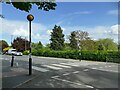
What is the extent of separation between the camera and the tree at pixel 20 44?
8054 cm

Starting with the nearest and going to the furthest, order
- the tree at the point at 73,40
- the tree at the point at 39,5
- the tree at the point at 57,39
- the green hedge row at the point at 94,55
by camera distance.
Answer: the tree at the point at 39,5 → the green hedge row at the point at 94,55 → the tree at the point at 73,40 → the tree at the point at 57,39

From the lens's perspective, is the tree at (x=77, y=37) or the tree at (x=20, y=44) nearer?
the tree at (x=77, y=37)

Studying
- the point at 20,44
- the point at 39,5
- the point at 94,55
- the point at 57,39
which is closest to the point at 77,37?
the point at 57,39

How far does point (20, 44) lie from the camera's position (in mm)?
81938

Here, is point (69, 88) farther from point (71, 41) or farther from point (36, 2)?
point (71, 41)

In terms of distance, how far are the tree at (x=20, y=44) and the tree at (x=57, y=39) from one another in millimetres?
Result: 8954

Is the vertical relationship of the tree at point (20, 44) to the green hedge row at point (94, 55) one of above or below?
above

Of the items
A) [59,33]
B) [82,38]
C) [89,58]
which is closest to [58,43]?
[59,33]

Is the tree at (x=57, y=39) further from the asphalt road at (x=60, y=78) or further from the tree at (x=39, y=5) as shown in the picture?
the tree at (x=39, y=5)

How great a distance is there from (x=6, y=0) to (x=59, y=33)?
67378 mm

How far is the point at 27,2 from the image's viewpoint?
9617mm

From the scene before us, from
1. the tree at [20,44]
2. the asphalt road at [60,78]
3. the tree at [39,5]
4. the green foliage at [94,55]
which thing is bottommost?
the asphalt road at [60,78]

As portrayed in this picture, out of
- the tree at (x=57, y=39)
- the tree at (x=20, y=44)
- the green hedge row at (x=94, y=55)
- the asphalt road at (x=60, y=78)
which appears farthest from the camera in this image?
the tree at (x=20, y=44)

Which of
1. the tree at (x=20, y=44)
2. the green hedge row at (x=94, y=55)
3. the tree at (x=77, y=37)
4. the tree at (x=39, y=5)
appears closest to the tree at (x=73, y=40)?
the tree at (x=77, y=37)
